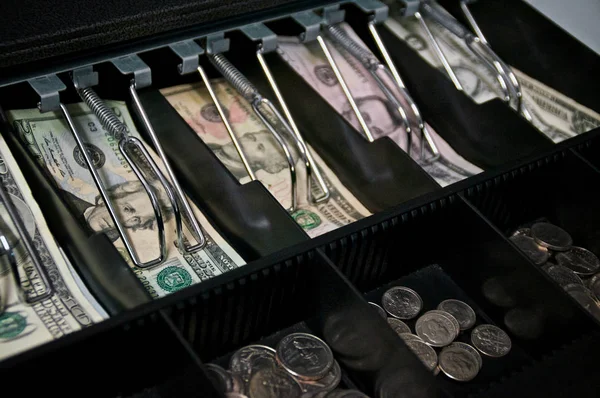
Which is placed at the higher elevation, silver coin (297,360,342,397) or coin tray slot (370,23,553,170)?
coin tray slot (370,23,553,170)

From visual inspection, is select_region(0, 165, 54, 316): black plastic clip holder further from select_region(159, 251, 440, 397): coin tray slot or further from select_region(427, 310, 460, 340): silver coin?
select_region(427, 310, 460, 340): silver coin

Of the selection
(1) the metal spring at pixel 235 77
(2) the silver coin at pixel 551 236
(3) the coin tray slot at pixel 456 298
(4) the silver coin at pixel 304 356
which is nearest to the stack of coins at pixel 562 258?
(2) the silver coin at pixel 551 236

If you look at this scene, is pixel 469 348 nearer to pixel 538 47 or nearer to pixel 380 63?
pixel 380 63

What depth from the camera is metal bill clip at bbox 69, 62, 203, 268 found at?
38.9 inches

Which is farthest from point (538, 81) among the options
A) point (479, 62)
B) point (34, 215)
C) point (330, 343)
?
point (34, 215)

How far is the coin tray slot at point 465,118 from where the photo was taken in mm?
1177

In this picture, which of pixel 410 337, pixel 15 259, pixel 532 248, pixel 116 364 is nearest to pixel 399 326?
pixel 410 337

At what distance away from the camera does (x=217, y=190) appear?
1046 millimetres

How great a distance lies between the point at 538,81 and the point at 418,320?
2.00 feet

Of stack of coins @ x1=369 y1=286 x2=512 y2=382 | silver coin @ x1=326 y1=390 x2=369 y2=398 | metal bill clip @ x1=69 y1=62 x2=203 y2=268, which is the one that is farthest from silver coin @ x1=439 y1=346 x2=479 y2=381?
metal bill clip @ x1=69 y1=62 x2=203 y2=268

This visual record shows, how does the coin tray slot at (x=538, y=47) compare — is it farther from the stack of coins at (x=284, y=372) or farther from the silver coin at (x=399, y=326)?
the stack of coins at (x=284, y=372)

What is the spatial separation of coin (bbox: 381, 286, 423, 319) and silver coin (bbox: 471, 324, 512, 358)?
0.26ft

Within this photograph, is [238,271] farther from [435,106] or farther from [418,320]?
[435,106]

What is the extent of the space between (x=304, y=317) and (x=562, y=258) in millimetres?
380
